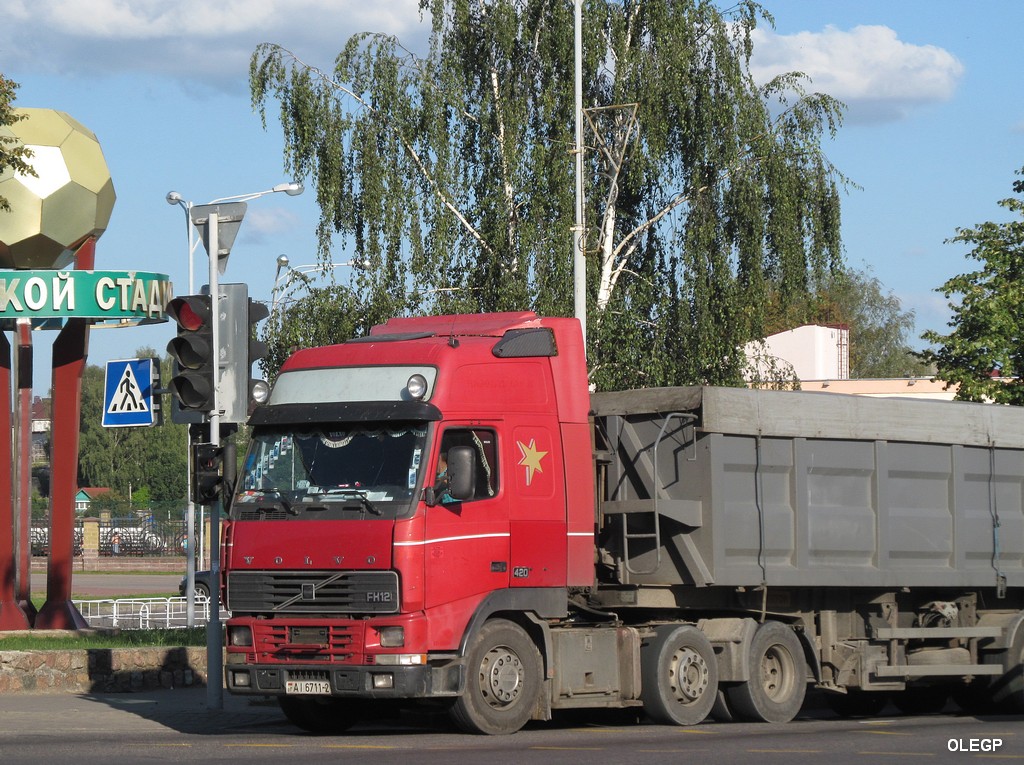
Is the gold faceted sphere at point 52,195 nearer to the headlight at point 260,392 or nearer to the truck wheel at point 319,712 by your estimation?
the headlight at point 260,392

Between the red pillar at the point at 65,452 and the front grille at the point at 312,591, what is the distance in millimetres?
11245

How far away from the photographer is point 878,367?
89375 millimetres

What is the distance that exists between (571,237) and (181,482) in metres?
90.0

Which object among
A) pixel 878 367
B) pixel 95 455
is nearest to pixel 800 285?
pixel 878 367

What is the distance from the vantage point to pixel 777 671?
612 inches

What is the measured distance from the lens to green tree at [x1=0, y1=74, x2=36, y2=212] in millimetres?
22047

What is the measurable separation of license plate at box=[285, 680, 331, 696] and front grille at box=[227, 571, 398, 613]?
565mm

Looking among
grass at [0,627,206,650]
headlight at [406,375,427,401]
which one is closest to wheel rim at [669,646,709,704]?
headlight at [406,375,427,401]

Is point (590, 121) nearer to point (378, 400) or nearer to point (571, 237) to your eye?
point (571, 237)

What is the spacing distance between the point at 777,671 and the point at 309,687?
494 cm

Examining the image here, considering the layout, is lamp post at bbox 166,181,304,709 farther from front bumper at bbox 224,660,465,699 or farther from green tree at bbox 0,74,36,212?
green tree at bbox 0,74,36,212

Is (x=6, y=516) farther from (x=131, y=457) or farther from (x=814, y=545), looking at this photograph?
(x=131, y=457)

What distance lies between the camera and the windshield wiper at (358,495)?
12820 millimetres

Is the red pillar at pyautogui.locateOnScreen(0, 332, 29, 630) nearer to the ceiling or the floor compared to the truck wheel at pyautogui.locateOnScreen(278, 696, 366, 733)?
nearer to the ceiling
